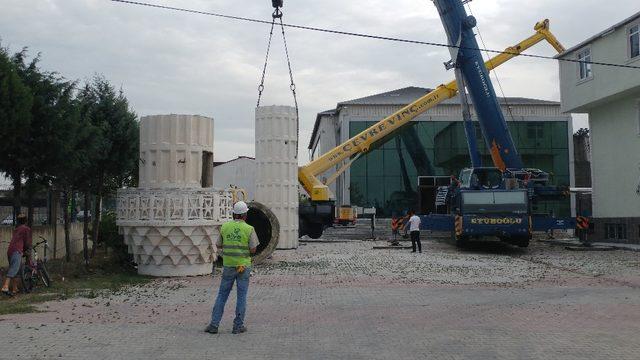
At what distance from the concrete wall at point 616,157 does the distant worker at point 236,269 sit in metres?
21.8

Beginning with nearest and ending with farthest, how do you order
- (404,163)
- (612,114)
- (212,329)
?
(212,329), (612,114), (404,163)

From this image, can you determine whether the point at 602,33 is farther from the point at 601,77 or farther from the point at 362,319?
the point at 362,319

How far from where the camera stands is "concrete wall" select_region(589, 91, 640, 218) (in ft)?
81.1

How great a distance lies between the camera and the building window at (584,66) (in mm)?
26195

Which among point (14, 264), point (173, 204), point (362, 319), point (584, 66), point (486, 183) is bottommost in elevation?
point (362, 319)

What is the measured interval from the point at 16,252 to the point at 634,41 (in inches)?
920

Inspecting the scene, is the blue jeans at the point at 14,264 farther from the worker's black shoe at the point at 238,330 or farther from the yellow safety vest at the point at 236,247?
the worker's black shoe at the point at 238,330

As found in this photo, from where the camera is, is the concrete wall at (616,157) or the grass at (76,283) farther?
the concrete wall at (616,157)

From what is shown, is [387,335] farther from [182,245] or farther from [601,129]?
[601,129]

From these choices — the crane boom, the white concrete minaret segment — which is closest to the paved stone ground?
the white concrete minaret segment

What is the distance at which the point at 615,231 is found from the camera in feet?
85.1

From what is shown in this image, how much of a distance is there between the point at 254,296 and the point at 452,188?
15.5 meters

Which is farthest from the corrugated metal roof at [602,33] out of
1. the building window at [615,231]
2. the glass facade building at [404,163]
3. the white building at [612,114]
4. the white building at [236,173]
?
the white building at [236,173]

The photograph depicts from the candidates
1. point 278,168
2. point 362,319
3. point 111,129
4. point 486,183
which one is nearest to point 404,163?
point 486,183
